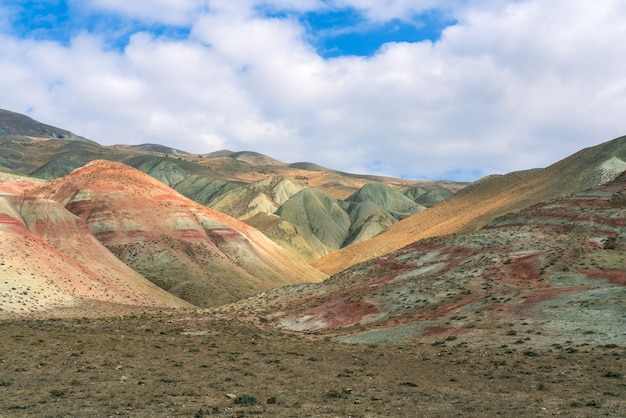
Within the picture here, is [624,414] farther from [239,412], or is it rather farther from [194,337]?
[194,337]

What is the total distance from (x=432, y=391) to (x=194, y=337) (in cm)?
2252

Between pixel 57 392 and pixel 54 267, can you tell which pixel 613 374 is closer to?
pixel 57 392

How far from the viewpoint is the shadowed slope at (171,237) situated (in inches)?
3263

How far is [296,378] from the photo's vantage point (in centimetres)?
2352

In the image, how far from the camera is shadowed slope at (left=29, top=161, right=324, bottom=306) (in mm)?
82875

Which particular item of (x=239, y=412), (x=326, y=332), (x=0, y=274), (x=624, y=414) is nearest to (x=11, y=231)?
(x=0, y=274)

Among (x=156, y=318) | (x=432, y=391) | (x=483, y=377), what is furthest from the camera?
(x=156, y=318)

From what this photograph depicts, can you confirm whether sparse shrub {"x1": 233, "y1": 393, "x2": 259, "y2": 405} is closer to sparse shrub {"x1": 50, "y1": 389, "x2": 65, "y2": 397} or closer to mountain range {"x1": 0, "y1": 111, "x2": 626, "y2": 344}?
sparse shrub {"x1": 50, "y1": 389, "x2": 65, "y2": 397}

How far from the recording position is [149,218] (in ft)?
302

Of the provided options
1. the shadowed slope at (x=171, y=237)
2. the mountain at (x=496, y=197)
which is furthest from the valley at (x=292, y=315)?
the mountain at (x=496, y=197)

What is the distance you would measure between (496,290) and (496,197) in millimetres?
84958

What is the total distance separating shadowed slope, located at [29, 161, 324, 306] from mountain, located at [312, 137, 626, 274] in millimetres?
32312

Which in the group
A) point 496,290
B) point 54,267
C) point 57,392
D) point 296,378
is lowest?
point 296,378

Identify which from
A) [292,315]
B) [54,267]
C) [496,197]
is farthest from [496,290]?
[496,197]
